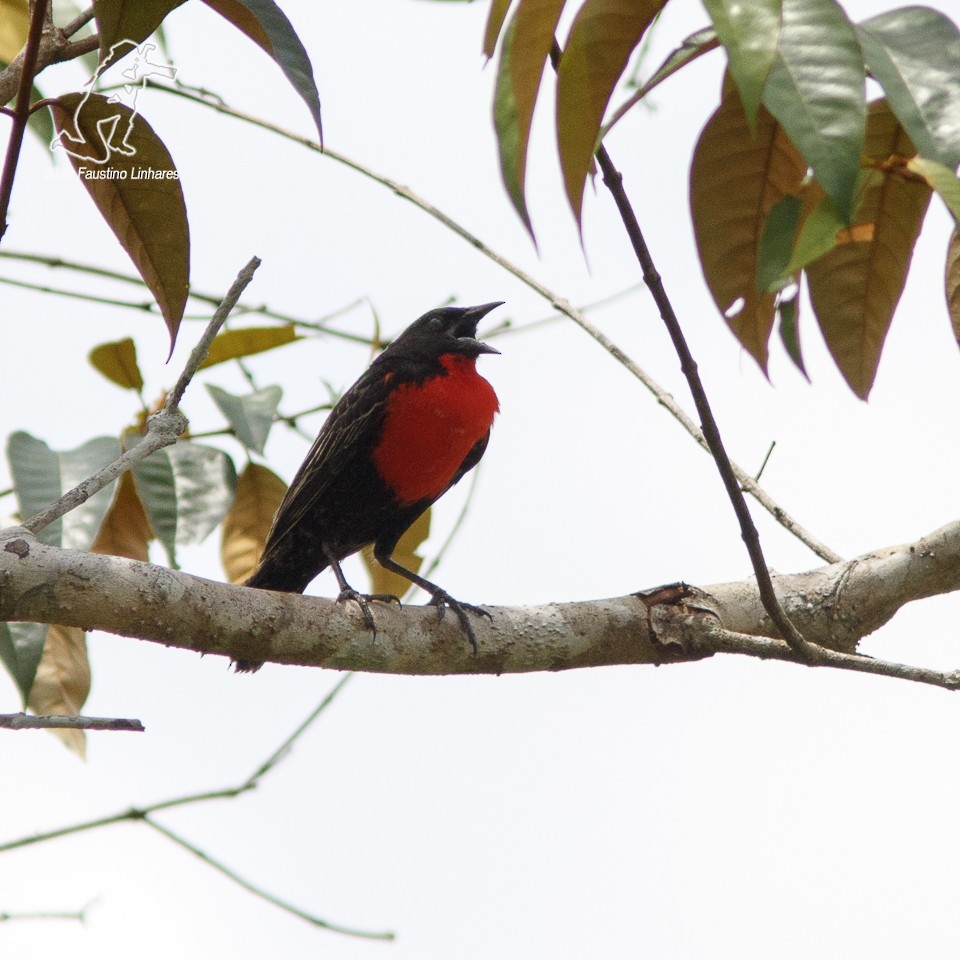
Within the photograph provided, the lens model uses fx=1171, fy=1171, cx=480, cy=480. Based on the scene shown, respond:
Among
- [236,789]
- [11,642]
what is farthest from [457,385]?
[11,642]

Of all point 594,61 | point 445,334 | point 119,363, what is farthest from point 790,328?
point 445,334

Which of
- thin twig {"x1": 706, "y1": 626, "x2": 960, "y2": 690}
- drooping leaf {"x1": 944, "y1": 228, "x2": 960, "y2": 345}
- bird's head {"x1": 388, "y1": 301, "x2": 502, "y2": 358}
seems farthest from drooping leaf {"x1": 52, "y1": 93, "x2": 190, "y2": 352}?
bird's head {"x1": 388, "y1": 301, "x2": 502, "y2": 358}

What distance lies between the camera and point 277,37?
5.14ft

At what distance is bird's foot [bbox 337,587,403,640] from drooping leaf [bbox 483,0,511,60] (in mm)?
1513

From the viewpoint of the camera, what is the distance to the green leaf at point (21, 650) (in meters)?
2.18

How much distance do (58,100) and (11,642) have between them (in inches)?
38.7

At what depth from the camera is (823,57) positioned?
111 centimetres

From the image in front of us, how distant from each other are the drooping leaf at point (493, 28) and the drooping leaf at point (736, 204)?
349 mm

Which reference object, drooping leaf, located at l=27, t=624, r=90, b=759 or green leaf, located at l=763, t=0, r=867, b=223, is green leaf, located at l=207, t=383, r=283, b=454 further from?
green leaf, located at l=763, t=0, r=867, b=223

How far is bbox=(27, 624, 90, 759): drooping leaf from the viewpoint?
2.64m

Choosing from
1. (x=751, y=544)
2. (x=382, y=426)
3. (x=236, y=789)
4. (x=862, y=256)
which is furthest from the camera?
(x=382, y=426)

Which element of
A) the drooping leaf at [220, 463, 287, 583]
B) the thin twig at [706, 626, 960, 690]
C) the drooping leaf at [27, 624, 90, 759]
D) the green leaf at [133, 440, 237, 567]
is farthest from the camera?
the drooping leaf at [220, 463, 287, 583]

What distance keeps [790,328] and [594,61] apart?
683 millimetres

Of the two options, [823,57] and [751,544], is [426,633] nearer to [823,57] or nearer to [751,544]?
[751,544]
